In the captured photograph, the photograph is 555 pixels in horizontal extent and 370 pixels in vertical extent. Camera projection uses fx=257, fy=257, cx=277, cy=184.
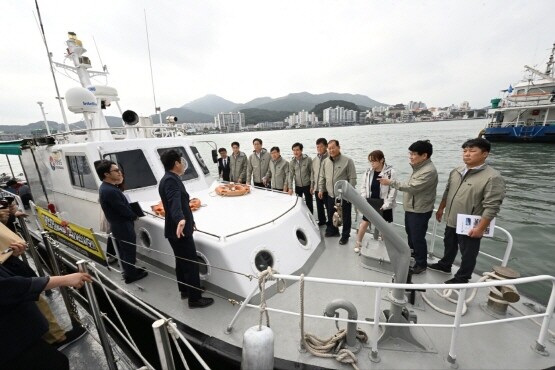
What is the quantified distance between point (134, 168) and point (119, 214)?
5.41ft

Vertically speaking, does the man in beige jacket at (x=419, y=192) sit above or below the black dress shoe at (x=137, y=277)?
above

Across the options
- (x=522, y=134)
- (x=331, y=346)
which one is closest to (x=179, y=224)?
(x=331, y=346)

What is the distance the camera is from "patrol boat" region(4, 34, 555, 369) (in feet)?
7.20

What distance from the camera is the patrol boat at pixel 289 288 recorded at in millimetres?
2193

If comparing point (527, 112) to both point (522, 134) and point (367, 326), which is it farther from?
point (367, 326)

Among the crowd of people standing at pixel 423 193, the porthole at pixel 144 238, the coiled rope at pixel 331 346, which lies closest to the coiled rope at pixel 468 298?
the crowd of people standing at pixel 423 193

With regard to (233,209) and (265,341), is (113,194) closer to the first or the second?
(233,209)

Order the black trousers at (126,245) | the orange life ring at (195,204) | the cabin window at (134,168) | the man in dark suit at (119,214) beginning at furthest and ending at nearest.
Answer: the cabin window at (134,168)
the orange life ring at (195,204)
the black trousers at (126,245)
the man in dark suit at (119,214)

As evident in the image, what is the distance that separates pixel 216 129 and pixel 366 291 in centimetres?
9091

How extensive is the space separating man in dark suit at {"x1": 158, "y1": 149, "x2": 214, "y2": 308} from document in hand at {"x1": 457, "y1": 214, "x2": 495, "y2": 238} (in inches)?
117

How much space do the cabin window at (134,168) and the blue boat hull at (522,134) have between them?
34243mm

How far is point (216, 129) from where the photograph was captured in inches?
3499

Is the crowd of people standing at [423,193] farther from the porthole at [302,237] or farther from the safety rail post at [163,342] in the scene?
the safety rail post at [163,342]

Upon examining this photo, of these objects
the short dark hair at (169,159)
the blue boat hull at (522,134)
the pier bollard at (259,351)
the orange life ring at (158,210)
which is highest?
the short dark hair at (169,159)
